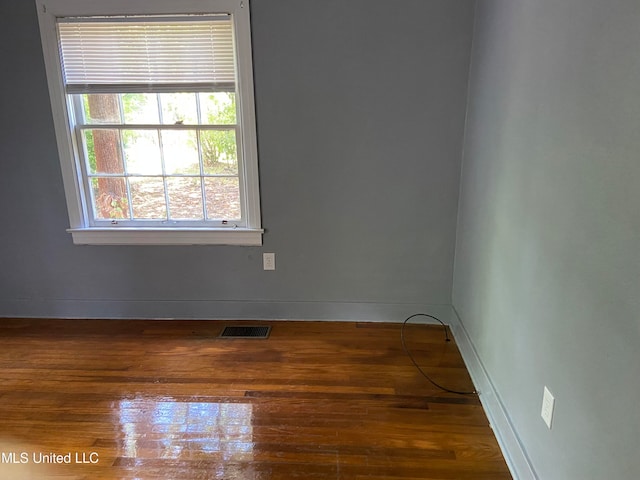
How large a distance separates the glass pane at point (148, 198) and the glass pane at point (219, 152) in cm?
35

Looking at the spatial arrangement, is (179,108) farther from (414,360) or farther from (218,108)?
(414,360)

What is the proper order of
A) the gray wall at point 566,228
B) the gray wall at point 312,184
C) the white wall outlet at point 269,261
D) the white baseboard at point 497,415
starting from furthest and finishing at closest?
the white wall outlet at point 269,261 → the gray wall at point 312,184 → the white baseboard at point 497,415 → the gray wall at point 566,228

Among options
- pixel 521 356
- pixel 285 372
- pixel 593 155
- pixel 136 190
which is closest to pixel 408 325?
pixel 285 372

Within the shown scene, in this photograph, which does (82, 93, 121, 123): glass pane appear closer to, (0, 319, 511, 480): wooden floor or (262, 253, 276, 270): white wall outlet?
(262, 253, 276, 270): white wall outlet

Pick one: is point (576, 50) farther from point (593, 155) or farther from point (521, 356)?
point (521, 356)

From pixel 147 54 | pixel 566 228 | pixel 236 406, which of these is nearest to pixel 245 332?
pixel 236 406

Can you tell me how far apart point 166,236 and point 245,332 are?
2.67 ft

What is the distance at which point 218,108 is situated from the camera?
98.3 inches

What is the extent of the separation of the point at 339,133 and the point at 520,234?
4.15ft

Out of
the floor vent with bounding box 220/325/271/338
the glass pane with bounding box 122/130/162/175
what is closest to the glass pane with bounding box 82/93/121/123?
the glass pane with bounding box 122/130/162/175

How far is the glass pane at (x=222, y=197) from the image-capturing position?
263cm

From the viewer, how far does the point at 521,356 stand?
1.57 meters

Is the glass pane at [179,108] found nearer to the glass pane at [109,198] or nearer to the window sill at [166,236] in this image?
the glass pane at [109,198]

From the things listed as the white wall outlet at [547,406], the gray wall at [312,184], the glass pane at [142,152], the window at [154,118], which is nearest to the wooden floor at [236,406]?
the gray wall at [312,184]
